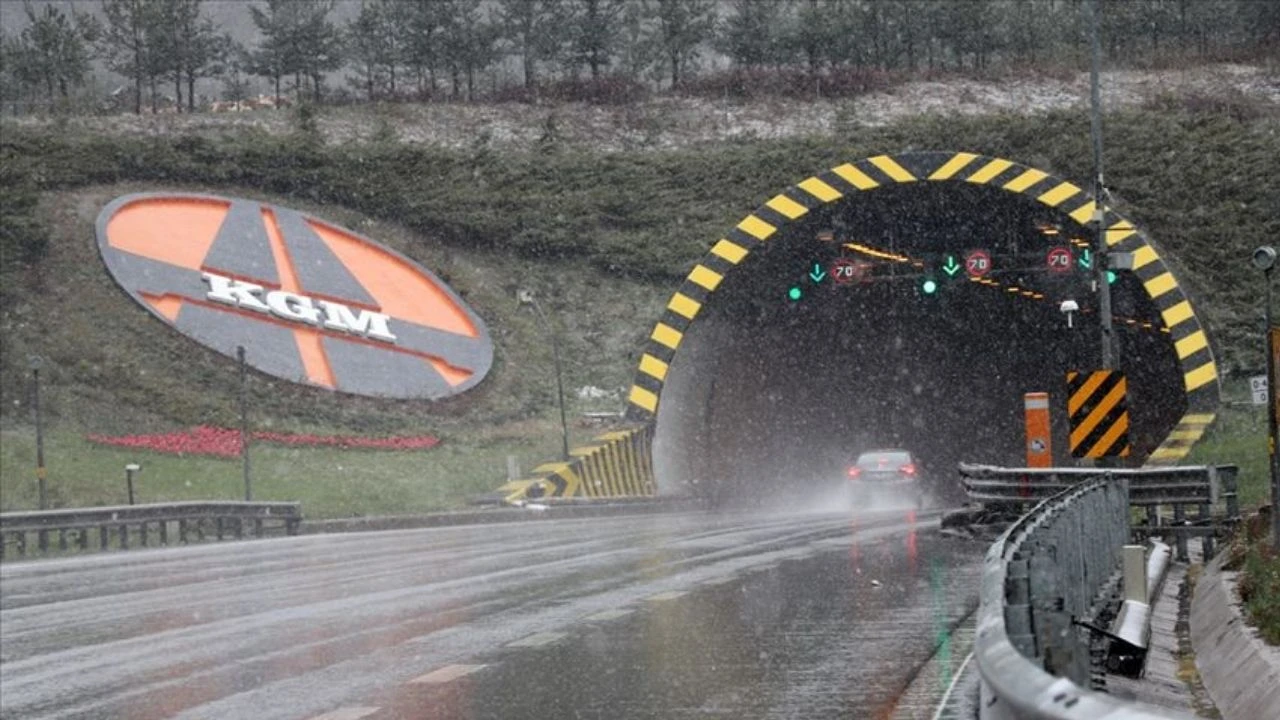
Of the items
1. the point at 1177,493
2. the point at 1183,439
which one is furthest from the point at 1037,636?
the point at 1183,439

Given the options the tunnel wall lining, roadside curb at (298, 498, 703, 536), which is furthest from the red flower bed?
the tunnel wall lining

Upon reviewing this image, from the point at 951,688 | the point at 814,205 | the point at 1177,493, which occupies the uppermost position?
the point at 814,205

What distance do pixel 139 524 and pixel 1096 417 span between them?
63.0 ft

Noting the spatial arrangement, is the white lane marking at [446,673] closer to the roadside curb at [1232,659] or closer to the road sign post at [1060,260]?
the roadside curb at [1232,659]

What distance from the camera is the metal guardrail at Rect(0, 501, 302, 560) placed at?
3343 centimetres

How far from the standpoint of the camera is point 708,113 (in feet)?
275

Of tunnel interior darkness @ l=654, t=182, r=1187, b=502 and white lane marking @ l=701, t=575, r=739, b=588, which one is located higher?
tunnel interior darkness @ l=654, t=182, r=1187, b=502

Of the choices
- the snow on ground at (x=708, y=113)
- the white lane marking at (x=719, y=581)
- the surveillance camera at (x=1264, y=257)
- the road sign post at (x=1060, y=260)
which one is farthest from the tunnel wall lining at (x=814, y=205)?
the snow on ground at (x=708, y=113)

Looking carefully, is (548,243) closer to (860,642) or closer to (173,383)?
(173,383)

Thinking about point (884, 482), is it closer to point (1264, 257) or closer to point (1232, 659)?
A: point (1264, 257)

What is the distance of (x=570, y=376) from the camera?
2413 inches

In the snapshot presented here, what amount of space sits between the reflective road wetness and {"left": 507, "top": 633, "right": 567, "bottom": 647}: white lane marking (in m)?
0.02

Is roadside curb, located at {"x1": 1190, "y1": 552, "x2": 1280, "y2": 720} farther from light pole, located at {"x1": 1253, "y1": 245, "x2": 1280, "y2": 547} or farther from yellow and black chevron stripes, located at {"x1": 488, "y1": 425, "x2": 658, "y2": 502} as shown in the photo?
yellow and black chevron stripes, located at {"x1": 488, "y1": 425, "x2": 658, "y2": 502}

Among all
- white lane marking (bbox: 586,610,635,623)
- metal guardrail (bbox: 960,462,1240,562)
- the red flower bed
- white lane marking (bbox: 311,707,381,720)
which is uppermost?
the red flower bed
